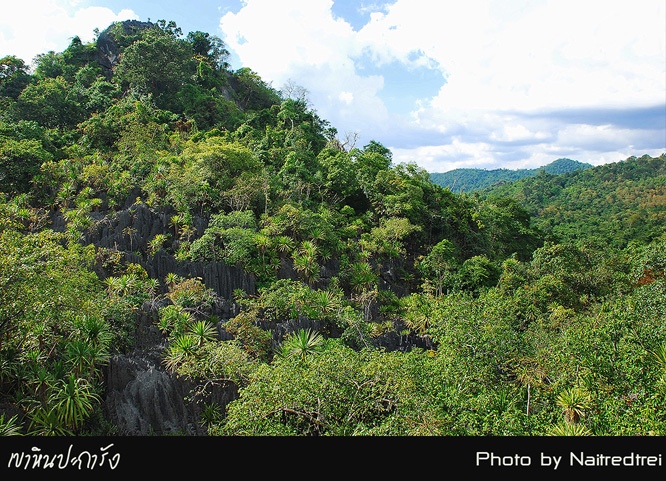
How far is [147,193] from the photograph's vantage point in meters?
20.1

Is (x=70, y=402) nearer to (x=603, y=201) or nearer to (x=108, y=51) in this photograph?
(x=108, y=51)

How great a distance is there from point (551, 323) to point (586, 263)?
8651mm

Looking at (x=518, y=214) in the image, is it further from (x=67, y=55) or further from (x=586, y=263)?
(x=67, y=55)

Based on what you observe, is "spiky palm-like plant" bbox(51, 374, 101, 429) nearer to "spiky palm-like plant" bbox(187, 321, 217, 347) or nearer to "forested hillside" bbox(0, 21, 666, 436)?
"forested hillside" bbox(0, 21, 666, 436)

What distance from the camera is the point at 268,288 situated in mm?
17016

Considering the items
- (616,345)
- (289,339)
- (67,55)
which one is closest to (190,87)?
(67,55)

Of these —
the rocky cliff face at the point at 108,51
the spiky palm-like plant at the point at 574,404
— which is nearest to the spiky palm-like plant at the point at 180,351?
the spiky palm-like plant at the point at 574,404

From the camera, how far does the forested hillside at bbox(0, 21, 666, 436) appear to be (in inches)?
→ 324

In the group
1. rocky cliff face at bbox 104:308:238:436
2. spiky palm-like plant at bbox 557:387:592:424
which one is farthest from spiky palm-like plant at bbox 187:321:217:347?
spiky palm-like plant at bbox 557:387:592:424

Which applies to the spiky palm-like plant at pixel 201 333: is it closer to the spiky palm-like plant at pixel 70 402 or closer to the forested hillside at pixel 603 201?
the spiky palm-like plant at pixel 70 402

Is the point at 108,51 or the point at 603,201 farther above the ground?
the point at 108,51

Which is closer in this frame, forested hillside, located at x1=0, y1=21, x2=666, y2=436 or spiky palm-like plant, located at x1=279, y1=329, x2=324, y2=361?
forested hillside, located at x1=0, y1=21, x2=666, y2=436

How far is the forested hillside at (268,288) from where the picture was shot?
8.24m

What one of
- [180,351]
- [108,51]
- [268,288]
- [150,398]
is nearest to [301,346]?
[180,351]
